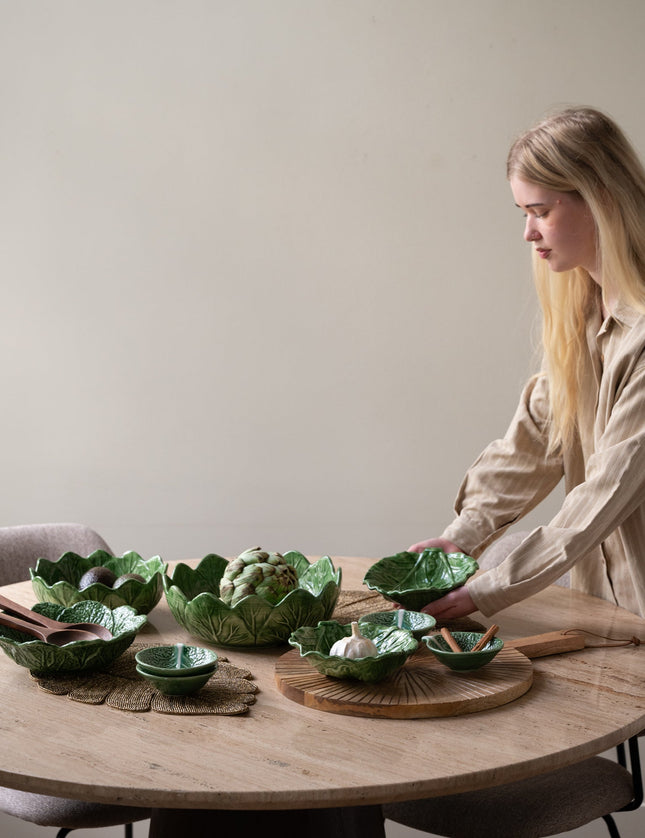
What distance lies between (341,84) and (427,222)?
54 cm

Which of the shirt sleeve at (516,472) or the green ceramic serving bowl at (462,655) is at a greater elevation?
the shirt sleeve at (516,472)

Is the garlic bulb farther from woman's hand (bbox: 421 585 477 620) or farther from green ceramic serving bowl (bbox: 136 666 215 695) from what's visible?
woman's hand (bbox: 421 585 477 620)

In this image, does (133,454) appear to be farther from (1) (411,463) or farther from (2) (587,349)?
(2) (587,349)

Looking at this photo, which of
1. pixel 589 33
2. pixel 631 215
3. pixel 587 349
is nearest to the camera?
pixel 631 215

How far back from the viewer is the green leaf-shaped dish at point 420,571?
179 centimetres

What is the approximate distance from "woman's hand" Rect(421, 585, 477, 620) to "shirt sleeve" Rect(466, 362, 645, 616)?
1cm

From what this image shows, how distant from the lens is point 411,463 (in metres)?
3.24

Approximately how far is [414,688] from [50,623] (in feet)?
1.90

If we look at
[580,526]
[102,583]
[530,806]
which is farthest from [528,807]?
[102,583]

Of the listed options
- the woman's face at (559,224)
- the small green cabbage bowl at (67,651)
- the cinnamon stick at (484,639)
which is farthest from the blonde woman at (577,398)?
the small green cabbage bowl at (67,651)

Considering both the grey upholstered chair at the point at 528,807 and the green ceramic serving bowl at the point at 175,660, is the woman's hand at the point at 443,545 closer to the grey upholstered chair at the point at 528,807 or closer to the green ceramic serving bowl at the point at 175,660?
the grey upholstered chair at the point at 528,807

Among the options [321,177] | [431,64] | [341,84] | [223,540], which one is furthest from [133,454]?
[431,64]

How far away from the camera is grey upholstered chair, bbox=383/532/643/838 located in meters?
1.62

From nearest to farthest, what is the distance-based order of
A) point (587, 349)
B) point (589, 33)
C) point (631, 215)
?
point (631, 215) → point (587, 349) → point (589, 33)
